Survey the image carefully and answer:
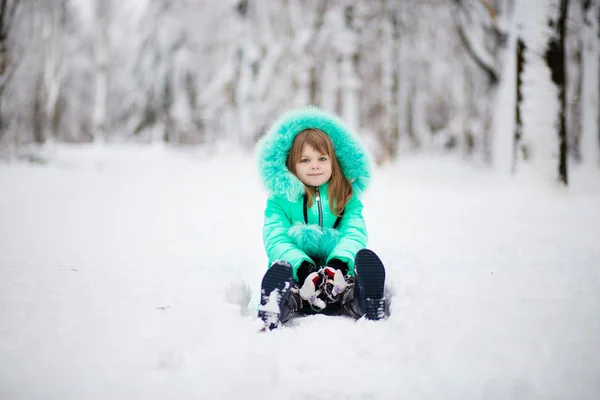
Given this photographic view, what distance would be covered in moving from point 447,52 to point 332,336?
17.7 metres

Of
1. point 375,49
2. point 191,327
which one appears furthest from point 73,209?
point 375,49

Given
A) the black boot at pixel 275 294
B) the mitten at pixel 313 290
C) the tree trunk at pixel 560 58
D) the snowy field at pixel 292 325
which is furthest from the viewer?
the tree trunk at pixel 560 58

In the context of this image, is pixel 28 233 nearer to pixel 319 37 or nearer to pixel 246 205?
pixel 246 205

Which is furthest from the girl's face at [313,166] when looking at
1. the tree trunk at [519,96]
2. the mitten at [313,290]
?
the tree trunk at [519,96]

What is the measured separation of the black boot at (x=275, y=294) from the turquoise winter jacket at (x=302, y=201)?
0.84 ft

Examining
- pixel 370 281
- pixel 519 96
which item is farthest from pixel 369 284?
pixel 519 96

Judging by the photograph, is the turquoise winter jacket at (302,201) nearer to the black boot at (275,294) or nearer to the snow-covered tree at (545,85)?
the black boot at (275,294)

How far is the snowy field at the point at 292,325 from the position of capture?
1478 millimetres

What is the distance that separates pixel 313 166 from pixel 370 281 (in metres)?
0.84

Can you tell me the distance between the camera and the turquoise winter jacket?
7.96 ft

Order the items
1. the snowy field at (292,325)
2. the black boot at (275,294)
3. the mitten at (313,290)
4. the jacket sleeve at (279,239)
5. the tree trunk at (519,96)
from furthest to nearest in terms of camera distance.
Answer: the tree trunk at (519,96) → the jacket sleeve at (279,239) → the mitten at (313,290) → the black boot at (275,294) → the snowy field at (292,325)

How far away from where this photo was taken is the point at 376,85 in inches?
765

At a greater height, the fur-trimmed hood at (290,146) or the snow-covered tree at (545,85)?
the snow-covered tree at (545,85)

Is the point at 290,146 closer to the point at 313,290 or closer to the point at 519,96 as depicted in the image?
the point at 313,290
